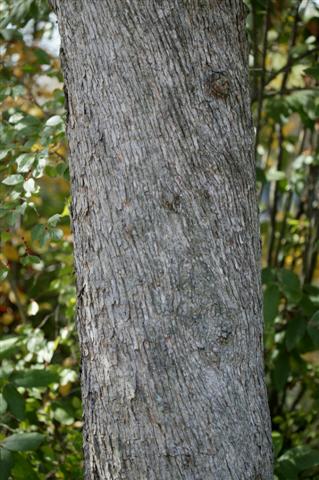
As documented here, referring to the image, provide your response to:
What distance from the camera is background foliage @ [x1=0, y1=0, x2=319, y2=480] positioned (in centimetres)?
275

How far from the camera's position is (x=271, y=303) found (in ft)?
10.8

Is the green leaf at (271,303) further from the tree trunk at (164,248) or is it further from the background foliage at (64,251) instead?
the tree trunk at (164,248)

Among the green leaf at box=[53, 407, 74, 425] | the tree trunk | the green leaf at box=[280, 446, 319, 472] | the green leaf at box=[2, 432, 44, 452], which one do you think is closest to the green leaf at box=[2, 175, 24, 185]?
the tree trunk

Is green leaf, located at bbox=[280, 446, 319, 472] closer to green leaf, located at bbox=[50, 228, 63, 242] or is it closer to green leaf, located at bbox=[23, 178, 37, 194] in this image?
green leaf, located at bbox=[50, 228, 63, 242]

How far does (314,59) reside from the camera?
12.2ft

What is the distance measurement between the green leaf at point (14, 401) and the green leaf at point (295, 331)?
135cm

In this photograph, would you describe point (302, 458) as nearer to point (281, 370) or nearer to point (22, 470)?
point (281, 370)

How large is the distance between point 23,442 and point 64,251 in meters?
1.38

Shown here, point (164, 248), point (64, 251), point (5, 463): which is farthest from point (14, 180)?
point (64, 251)

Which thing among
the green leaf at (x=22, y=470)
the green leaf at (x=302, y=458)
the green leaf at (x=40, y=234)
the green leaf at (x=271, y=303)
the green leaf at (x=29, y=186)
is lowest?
the green leaf at (x=302, y=458)

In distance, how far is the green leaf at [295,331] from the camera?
11.5 ft

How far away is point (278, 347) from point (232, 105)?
79.2 inches

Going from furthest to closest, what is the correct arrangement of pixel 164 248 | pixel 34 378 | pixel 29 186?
pixel 34 378
pixel 29 186
pixel 164 248

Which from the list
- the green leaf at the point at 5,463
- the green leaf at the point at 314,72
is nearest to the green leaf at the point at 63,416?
the green leaf at the point at 5,463
